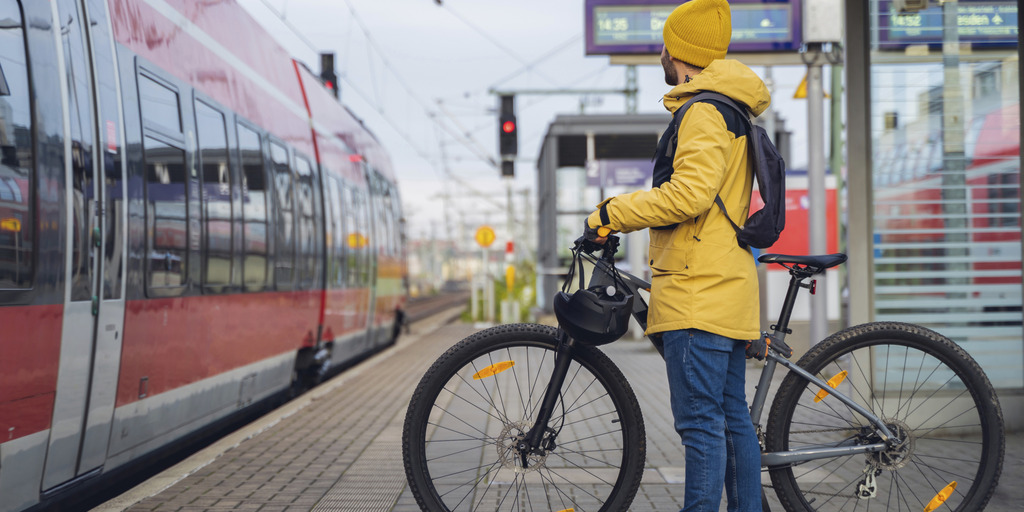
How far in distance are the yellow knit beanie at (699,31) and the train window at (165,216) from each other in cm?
327

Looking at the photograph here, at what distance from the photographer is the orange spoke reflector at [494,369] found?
318cm

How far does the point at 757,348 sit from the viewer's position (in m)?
3.20

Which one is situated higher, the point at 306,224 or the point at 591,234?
the point at 306,224

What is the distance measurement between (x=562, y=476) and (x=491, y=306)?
71.2ft

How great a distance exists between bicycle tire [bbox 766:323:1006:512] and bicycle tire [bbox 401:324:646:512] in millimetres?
567

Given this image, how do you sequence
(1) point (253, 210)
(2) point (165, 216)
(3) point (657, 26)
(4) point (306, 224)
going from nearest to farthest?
(2) point (165, 216) → (1) point (253, 210) → (4) point (306, 224) → (3) point (657, 26)

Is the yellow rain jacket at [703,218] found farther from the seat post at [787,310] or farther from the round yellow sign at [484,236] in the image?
the round yellow sign at [484,236]

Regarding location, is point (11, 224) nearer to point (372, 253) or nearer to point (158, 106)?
point (158, 106)

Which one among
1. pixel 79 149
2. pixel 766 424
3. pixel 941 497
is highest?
pixel 79 149

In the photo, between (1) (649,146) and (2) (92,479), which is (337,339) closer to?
(2) (92,479)

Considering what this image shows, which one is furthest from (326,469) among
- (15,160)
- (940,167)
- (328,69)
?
(328,69)

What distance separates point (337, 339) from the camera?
1142cm

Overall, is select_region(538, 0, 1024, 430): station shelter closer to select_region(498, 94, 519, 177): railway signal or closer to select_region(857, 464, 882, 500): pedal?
select_region(857, 464, 882, 500): pedal

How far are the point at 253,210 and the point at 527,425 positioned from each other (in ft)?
16.5
